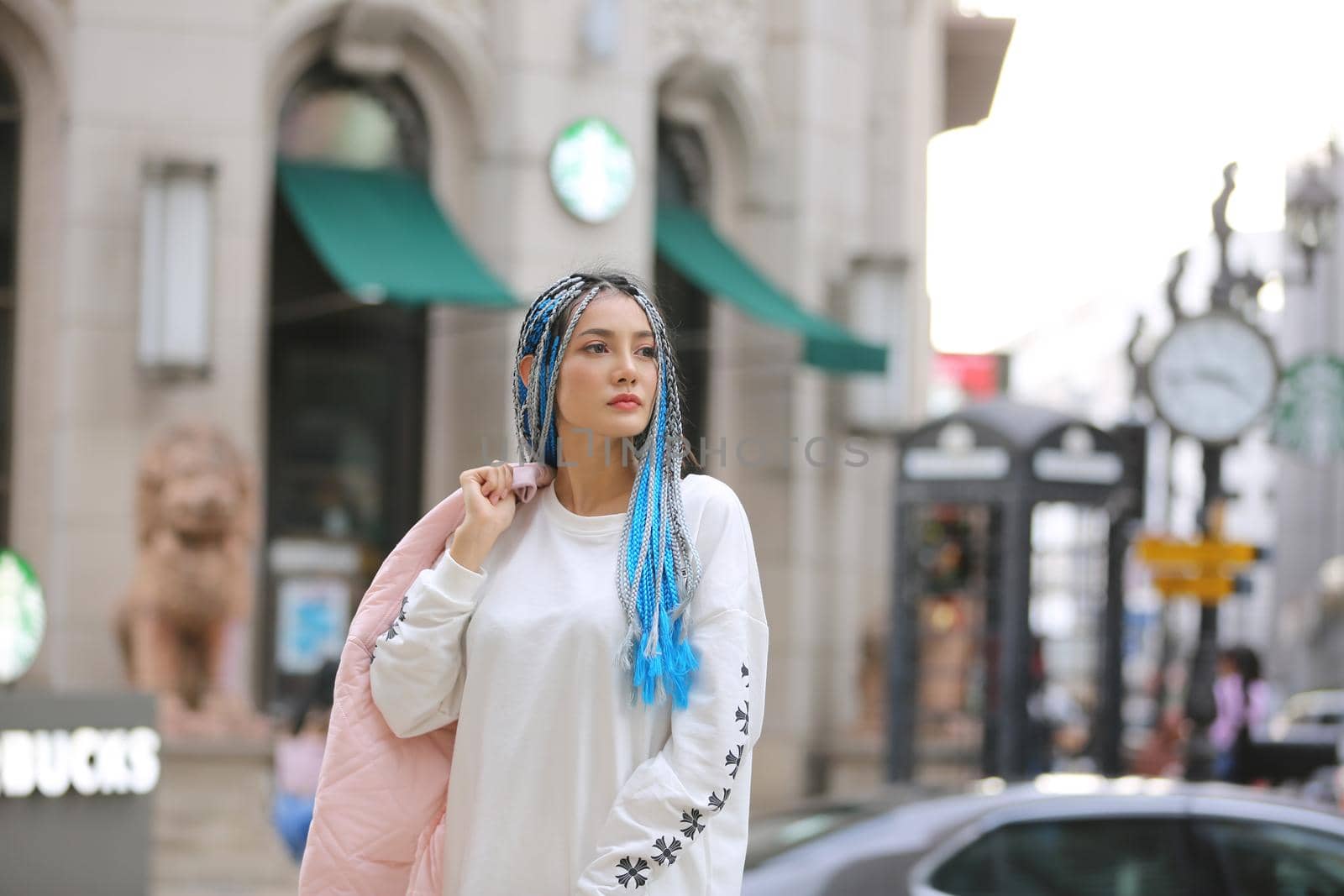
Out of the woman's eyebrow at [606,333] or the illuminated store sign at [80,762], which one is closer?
the woman's eyebrow at [606,333]

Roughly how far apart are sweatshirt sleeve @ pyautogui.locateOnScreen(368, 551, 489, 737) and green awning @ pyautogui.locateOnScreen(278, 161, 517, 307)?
438 inches

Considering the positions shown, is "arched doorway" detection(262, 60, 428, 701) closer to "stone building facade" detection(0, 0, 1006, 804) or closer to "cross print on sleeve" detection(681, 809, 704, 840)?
"stone building facade" detection(0, 0, 1006, 804)

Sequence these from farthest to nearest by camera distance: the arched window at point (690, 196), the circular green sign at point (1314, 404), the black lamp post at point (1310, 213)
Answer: the black lamp post at point (1310, 213), the arched window at point (690, 196), the circular green sign at point (1314, 404)

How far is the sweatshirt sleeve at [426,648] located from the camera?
3408 millimetres

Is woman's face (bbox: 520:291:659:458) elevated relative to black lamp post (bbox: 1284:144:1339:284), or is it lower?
lower

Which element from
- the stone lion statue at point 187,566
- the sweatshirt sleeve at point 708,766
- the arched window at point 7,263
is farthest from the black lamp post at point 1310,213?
the sweatshirt sleeve at point 708,766

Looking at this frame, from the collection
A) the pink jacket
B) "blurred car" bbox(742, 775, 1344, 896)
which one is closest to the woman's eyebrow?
the pink jacket

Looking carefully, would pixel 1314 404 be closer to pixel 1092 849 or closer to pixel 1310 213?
pixel 1310 213

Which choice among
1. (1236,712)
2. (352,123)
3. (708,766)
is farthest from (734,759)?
(1236,712)

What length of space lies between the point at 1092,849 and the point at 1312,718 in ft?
91.8

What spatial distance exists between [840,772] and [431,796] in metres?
15.0

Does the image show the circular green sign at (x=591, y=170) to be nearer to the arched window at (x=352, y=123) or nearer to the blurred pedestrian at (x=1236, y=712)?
the arched window at (x=352, y=123)

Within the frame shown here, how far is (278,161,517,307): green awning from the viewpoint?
14789 millimetres

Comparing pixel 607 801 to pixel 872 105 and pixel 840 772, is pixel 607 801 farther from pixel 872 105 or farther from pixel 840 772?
pixel 872 105
